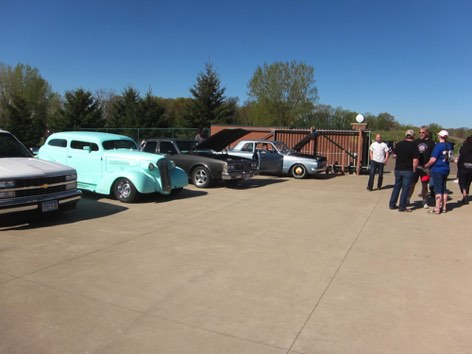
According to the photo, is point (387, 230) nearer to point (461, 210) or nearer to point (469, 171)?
point (461, 210)

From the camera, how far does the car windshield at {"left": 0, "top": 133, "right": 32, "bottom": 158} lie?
7.61m

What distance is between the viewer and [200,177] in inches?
482

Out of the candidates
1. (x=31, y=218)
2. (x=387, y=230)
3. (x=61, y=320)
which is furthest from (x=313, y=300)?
(x=31, y=218)

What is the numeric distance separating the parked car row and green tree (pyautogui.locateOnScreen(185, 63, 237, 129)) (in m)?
20.9

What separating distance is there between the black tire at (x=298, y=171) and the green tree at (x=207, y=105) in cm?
2145

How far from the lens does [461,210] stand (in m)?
9.37

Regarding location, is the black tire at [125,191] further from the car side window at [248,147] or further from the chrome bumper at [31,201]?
the car side window at [248,147]

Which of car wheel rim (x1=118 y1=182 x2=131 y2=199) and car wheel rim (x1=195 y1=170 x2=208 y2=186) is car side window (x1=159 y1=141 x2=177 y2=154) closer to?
car wheel rim (x1=195 y1=170 x2=208 y2=186)

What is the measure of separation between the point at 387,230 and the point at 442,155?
2.76 m

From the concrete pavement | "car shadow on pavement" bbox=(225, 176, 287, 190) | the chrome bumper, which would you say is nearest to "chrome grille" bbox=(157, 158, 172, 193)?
the concrete pavement

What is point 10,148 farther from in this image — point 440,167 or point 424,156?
point 424,156

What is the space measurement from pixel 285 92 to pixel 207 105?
12208 millimetres

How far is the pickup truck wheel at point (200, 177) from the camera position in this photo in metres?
12.1

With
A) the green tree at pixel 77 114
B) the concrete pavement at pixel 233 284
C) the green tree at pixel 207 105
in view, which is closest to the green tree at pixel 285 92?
the green tree at pixel 207 105
